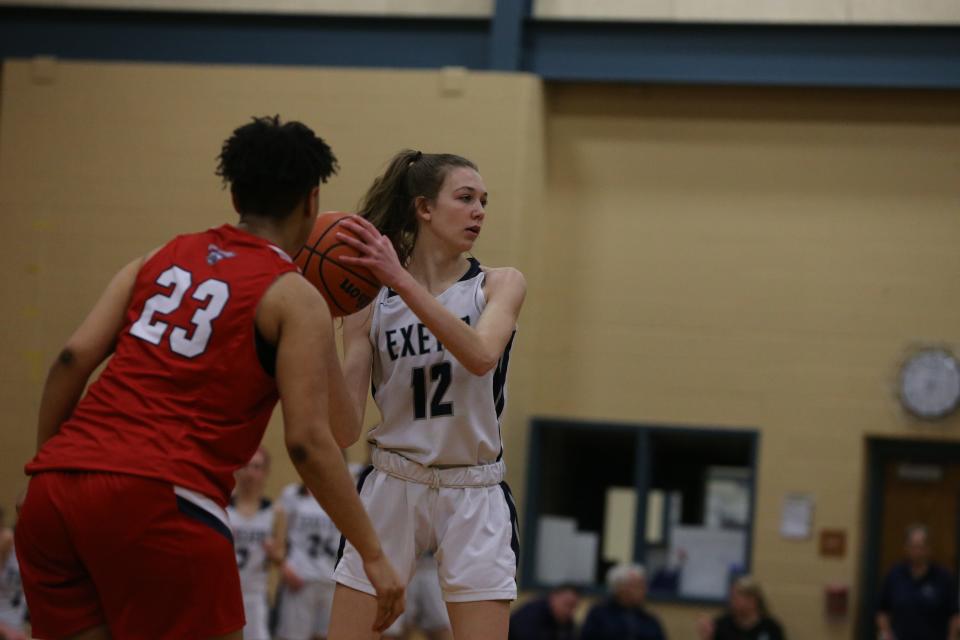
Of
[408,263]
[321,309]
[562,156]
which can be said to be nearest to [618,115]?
[562,156]

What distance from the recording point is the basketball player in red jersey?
2.89 metres

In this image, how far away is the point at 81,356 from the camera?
9.99ft

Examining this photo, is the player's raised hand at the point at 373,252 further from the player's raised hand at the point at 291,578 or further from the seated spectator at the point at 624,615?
the seated spectator at the point at 624,615

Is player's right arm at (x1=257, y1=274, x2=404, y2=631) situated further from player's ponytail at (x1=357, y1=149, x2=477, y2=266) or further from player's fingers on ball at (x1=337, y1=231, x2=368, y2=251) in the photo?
player's ponytail at (x1=357, y1=149, x2=477, y2=266)

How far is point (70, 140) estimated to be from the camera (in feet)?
37.5

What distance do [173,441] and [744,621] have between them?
7.60m

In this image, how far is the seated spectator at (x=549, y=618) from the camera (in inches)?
380

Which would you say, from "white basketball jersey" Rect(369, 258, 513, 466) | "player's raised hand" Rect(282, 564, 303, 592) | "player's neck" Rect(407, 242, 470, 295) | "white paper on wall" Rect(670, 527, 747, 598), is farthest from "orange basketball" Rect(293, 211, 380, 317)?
"white paper on wall" Rect(670, 527, 747, 598)

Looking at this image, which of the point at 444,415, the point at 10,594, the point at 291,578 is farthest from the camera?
the point at 291,578

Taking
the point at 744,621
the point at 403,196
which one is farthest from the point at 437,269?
the point at 744,621

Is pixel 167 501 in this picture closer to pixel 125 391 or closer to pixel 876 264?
pixel 125 391

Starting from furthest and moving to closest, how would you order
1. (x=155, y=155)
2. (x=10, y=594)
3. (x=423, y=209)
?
(x=155, y=155), (x=10, y=594), (x=423, y=209)

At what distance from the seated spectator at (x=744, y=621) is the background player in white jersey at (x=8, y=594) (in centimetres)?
458

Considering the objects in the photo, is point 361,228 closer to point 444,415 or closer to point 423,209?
point 423,209
